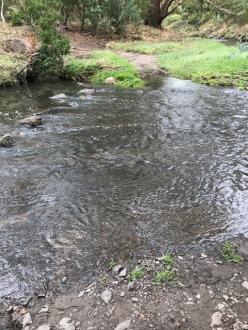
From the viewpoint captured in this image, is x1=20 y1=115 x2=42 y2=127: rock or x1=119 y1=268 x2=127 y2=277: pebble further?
x1=20 y1=115 x2=42 y2=127: rock

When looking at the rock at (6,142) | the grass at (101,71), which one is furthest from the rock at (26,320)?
the grass at (101,71)

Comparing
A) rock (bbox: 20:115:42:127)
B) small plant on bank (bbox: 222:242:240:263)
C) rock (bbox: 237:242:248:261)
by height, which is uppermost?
small plant on bank (bbox: 222:242:240:263)

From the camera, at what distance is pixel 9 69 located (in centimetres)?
1498

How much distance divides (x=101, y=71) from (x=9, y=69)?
4.02 meters

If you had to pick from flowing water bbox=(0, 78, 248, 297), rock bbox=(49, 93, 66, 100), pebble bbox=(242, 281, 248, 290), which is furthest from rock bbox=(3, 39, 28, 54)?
pebble bbox=(242, 281, 248, 290)

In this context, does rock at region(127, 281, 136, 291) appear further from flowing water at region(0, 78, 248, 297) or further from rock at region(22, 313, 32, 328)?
rock at region(22, 313, 32, 328)

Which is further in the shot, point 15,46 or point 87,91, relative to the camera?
point 15,46

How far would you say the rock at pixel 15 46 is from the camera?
16.7m

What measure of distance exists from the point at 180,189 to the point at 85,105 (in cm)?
647

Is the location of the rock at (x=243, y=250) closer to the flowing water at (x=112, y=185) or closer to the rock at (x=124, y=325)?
the flowing water at (x=112, y=185)

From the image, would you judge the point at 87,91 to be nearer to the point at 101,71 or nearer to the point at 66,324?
the point at 101,71

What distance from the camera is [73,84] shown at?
15758 mm

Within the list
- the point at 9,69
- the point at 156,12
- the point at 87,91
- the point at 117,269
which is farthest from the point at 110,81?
the point at 156,12

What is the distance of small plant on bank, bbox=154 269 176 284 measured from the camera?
4583 mm
